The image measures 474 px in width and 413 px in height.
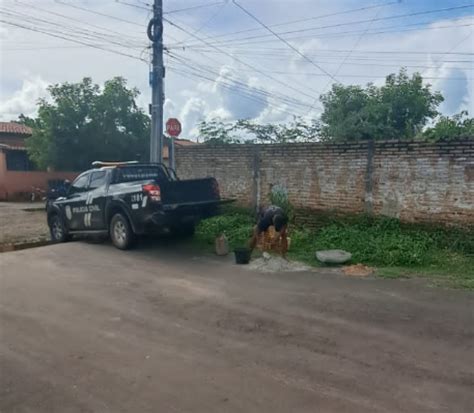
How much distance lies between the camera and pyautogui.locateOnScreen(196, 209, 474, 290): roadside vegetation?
6.50 m

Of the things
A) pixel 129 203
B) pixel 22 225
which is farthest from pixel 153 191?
pixel 22 225

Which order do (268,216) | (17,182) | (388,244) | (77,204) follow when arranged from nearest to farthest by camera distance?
(268,216) → (388,244) → (77,204) → (17,182)

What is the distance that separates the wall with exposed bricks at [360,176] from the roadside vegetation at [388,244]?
0.98ft

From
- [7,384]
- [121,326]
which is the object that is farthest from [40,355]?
[121,326]

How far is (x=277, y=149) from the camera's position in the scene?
1009 centimetres

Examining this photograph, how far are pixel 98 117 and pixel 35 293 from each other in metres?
15.9

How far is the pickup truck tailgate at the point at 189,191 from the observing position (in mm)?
7903

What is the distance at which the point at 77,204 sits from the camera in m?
9.39

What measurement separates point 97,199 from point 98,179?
507mm

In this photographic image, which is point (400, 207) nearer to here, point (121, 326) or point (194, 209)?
point (194, 209)

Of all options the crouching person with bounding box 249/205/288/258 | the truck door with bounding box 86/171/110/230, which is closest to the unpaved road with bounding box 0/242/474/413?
the crouching person with bounding box 249/205/288/258

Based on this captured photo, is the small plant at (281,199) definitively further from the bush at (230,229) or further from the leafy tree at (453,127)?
the leafy tree at (453,127)

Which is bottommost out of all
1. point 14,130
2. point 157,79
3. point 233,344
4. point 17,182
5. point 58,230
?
point 233,344

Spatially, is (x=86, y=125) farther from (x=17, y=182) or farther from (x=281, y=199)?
(x=281, y=199)
